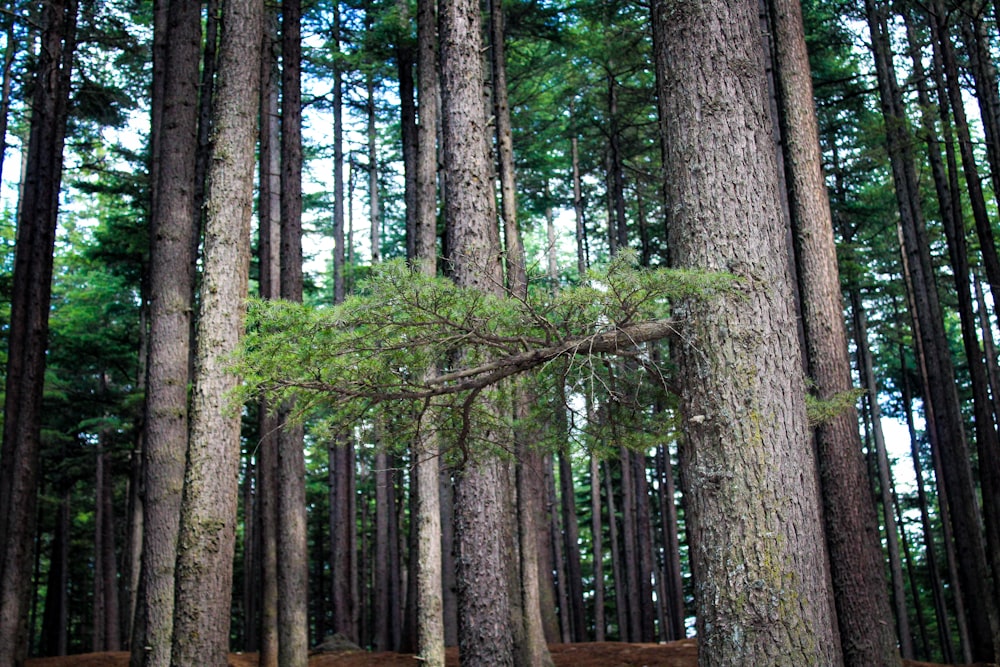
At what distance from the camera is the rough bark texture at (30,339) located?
37.8ft

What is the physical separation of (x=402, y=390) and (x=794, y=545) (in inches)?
107

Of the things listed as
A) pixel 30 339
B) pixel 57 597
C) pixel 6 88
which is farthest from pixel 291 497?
pixel 57 597

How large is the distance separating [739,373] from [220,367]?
467 centimetres

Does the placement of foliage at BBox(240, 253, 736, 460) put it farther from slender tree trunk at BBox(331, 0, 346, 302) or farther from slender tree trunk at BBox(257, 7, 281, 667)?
slender tree trunk at BBox(331, 0, 346, 302)

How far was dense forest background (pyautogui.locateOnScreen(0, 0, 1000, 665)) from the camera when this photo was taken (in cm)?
535

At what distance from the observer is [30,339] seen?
41.3 feet

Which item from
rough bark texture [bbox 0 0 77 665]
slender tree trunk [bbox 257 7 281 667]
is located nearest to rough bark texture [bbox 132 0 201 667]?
slender tree trunk [bbox 257 7 281 667]

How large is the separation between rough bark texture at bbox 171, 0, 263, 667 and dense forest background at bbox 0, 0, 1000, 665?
5cm

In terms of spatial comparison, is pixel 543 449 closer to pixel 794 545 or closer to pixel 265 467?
→ pixel 794 545

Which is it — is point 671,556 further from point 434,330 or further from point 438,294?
point 438,294

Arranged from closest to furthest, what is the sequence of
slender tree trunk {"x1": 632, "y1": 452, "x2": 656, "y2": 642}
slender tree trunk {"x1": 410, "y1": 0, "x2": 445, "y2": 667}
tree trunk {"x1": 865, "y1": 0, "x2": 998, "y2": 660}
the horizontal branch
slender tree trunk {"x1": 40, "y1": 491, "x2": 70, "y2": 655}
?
the horizontal branch
slender tree trunk {"x1": 410, "y1": 0, "x2": 445, "y2": 667}
tree trunk {"x1": 865, "y1": 0, "x2": 998, "y2": 660}
slender tree trunk {"x1": 632, "y1": 452, "x2": 656, "y2": 642}
slender tree trunk {"x1": 40, "y1": 491, "x2": 70, "y2": 655}

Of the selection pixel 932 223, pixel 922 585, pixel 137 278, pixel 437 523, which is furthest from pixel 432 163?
pixel 922 585

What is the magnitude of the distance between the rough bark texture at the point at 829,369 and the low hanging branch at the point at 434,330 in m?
4.27

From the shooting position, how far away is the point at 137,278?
735 inches
